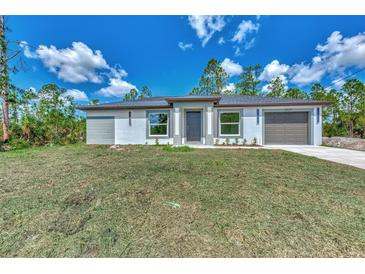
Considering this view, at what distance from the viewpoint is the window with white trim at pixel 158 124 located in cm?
1025

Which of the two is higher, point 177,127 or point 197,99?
point 197,99

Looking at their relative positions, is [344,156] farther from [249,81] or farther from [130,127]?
[249,81]

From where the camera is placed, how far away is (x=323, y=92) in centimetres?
1588

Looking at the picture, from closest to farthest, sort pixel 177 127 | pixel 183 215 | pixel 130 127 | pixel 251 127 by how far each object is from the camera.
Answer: pixel 183 215, pixel 177 127, pixel 251 127, pixel 130 127

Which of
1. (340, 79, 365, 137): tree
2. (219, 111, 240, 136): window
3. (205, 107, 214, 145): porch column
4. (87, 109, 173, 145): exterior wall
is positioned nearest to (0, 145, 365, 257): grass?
(205, 107, 214, 145): porch column

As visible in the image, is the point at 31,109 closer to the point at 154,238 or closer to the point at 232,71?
the point at 154,238

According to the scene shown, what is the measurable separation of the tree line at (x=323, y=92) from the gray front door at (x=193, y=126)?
32.9ft

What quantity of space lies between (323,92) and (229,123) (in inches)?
531

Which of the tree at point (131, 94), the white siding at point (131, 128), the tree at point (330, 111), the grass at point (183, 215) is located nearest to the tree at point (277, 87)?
the tree at point (330, 111)

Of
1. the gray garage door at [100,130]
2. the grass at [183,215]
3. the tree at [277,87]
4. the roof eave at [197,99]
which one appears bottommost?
the grass at [183,215]


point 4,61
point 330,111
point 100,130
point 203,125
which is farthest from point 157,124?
point 330,111

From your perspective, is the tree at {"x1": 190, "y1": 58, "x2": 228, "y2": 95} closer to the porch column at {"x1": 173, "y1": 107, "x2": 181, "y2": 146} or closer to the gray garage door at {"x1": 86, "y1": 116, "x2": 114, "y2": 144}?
the porch column at {"x1": 173, "y1": 107, "x2": 181, "y2": 146}

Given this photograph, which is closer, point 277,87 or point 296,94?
point 296,94

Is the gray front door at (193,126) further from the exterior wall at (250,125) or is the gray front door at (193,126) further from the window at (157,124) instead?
the window at (157,124)
